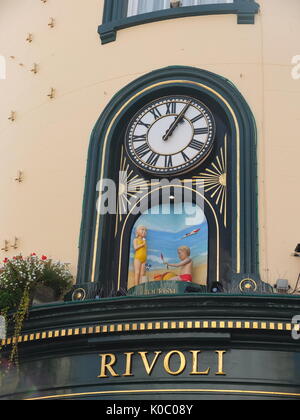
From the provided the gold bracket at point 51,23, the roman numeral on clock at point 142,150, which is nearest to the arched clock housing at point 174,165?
the roman numeral on clock at point 142,150

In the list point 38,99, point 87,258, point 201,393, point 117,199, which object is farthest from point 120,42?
point 201,393

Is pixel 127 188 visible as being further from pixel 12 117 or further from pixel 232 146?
pixel 12 117

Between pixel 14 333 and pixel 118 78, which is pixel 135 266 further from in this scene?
pixel 118 78

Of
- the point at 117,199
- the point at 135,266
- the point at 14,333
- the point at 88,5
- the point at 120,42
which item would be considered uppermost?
the point at 88,5

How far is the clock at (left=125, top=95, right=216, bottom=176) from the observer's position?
557 inches

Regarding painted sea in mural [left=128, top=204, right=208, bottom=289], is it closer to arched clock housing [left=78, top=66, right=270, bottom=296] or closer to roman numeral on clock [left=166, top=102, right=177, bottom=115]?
arched clock housing [left=78, top=66, right=270, bottom=296]

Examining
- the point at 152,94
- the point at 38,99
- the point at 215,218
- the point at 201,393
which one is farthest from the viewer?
the point at 38,99

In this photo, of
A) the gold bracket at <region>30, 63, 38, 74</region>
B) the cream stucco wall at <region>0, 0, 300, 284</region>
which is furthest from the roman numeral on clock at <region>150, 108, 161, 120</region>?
the gold bracket at <region>30, 63, 38, 74</region>

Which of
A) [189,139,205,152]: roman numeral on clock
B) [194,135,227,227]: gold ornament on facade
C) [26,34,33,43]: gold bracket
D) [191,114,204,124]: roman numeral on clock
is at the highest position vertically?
[26,34,33,43]: gold bracket

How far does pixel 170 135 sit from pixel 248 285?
10.1 feet

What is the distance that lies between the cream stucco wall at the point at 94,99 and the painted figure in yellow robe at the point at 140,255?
0.96m

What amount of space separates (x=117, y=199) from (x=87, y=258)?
3.76 ft

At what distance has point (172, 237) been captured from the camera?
13930 millimetres

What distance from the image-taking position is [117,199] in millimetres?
14289
